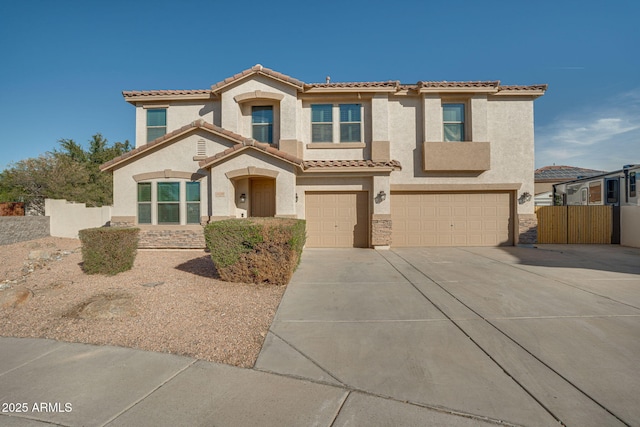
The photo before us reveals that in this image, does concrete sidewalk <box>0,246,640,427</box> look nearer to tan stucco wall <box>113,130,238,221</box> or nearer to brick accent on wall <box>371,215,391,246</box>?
brick accent on wall <box>371,215,391,246</box>

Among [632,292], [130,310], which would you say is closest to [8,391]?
[130,310]

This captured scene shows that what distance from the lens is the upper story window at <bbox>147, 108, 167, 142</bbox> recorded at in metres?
13.4

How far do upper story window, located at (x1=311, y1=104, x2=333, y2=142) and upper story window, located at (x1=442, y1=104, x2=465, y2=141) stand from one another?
518 cm

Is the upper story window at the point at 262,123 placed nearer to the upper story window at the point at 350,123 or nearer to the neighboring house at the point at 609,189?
the upper story window at the point at 350,123

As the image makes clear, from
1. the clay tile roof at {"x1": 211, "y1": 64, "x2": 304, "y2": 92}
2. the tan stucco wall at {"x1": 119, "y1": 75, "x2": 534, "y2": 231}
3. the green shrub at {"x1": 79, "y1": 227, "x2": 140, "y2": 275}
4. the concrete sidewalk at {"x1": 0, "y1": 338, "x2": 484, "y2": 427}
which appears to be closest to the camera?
the concrete sidewalk at {"x1": 0, "y1": 338, "x2": 484, "y2": 427}

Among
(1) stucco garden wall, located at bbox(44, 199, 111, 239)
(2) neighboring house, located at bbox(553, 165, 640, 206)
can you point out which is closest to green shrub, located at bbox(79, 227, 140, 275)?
(1) stucco garden wall, located at bbox(44, 199, 111, 239)

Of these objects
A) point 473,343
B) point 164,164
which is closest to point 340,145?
point 164,164

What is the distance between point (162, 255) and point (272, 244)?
5.89 meters

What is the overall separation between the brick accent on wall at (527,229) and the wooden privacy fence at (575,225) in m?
1.57

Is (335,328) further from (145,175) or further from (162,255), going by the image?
(145,175)

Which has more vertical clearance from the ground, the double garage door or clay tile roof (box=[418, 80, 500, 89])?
clay tile roof (box=[418, 80, 500, 89])

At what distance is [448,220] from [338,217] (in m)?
5.00

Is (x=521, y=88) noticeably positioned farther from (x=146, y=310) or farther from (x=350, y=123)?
(x=146, y=310)

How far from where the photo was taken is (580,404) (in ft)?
8.91
